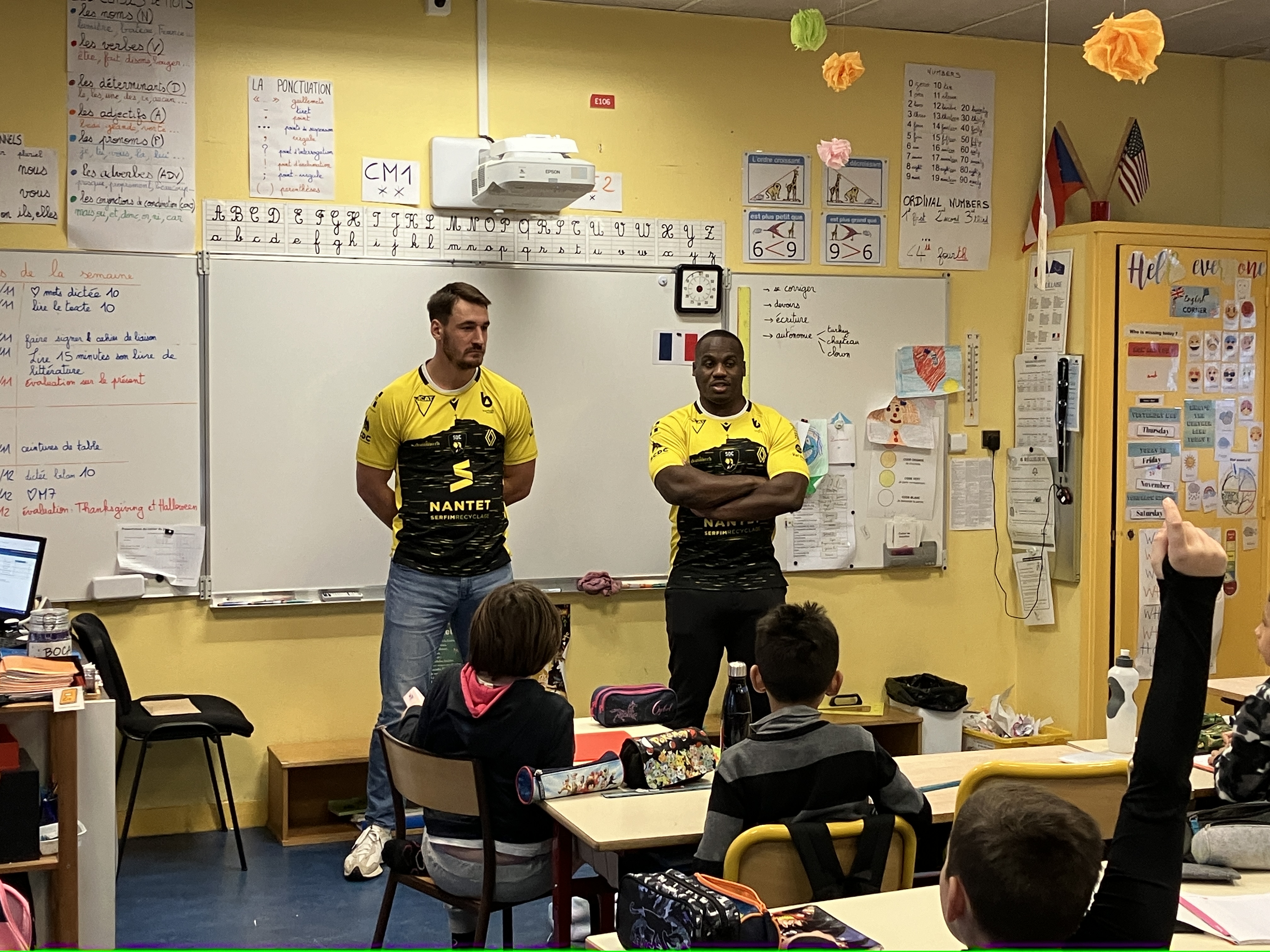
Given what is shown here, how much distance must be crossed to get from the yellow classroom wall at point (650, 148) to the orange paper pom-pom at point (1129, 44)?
2722 millimetres

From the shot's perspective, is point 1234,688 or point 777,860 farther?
point 1234,688

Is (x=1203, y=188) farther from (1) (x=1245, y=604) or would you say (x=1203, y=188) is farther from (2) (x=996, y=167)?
(1) (x=1245, y=604)

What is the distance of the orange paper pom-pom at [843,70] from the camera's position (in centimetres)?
377

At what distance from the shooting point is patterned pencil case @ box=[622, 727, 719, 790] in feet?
10.0

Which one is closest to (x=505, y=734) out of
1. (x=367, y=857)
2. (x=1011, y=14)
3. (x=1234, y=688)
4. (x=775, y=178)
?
(x=367, y=857)

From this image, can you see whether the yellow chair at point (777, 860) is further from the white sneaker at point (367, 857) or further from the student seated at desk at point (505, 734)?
the white sneaker at point (367, 857)

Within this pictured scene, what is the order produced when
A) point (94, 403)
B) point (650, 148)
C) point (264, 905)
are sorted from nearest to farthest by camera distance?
1. point (264, 905)
2. point (94, 403)
3. point (650, 148)

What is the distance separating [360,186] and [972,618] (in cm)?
311

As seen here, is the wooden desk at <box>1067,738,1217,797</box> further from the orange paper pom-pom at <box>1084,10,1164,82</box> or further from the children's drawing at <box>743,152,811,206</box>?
the children's drawing at <box>743,152,811,206</box>

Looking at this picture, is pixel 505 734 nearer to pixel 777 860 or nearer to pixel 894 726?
pixel 777 860

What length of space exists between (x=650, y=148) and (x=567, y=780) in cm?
320

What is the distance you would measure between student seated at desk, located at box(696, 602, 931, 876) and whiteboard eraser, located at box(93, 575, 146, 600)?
2.84 m

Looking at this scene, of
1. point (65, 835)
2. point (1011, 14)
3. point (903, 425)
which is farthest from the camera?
point (903, 425)

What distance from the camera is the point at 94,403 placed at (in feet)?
15.8
